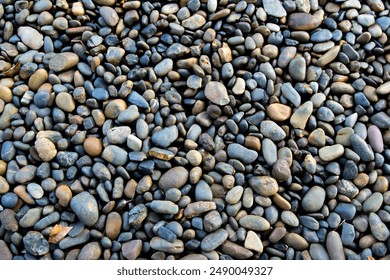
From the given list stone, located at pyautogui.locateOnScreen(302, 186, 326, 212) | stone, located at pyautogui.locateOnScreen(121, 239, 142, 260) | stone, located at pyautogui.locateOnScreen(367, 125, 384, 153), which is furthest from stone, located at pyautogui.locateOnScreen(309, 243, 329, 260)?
stone, located at pyautogui.locateOnScreen(121, 239, 142, 260)

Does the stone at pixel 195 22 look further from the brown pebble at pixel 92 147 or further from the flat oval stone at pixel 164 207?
the flat oval stone at pixel 164 207

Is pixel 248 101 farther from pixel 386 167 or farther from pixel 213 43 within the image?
pixel 386 167

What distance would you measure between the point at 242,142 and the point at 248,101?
16 centimetres

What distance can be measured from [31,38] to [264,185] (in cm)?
103

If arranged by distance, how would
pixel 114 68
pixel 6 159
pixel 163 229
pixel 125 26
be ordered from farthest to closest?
pixel 125 26 < pixel 114 68 < pixel 6 159 < pixel 163 229

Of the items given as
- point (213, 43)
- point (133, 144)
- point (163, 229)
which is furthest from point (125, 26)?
point (163, 229)

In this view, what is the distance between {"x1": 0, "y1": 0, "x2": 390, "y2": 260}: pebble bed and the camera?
1372 millimetres

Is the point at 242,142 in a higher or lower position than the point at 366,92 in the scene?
lower

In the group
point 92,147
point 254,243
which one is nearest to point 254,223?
point 254,243

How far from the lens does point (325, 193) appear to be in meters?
1.44

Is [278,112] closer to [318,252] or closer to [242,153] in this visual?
[242,153]

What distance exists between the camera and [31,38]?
1.65 metres

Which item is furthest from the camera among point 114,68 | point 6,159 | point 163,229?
point 114,68

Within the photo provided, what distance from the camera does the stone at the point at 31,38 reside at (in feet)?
5.42
